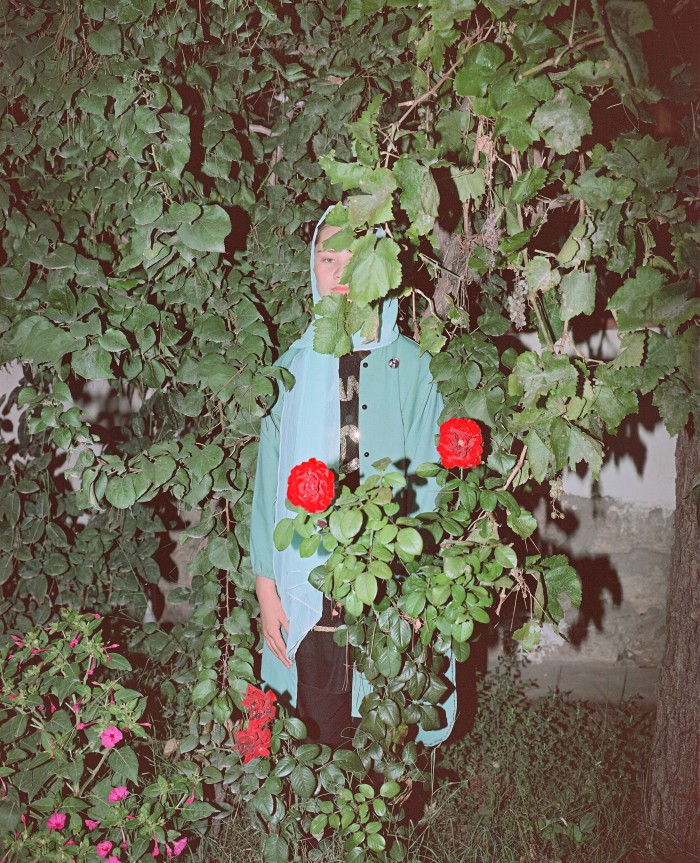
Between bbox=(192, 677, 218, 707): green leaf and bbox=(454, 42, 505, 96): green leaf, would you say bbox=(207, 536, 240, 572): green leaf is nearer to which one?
bbox=(192, 677, 218, 707): green leaf

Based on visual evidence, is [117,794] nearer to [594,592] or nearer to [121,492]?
[121,492]

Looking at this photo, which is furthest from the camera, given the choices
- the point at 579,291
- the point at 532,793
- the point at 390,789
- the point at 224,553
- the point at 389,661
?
the point at 532,793

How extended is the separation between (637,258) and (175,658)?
2.32 meters

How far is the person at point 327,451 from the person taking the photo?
1678 mm

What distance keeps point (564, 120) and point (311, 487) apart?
32.8 inches

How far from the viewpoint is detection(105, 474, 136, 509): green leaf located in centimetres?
172

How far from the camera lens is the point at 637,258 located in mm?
1589

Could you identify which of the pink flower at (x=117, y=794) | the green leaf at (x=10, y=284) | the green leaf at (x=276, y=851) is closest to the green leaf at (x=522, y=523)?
the green leaf at (x=276, y=851)

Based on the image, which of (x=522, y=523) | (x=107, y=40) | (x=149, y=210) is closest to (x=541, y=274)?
(x=522, y=523)

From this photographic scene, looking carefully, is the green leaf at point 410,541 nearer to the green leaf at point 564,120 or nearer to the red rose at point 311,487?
the red rose at point 311,487

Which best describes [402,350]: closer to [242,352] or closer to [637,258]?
[242,352]

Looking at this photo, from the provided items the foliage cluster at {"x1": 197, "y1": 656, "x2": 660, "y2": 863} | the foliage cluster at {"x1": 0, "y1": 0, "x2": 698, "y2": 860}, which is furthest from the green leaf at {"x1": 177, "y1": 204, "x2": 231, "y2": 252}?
the foliage cluster at {"x1": 197, "y1": 656, "x2": 660, "y2": 863}

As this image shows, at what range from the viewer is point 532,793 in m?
2.38

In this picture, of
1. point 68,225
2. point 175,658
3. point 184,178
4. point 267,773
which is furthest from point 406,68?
point 175,658
